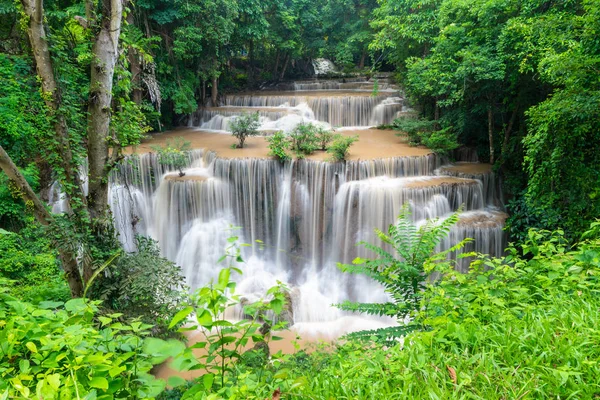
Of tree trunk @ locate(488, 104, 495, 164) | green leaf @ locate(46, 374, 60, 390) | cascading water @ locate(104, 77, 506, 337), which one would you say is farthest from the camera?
tree trunk @ locate(488, 104, 495, 164)

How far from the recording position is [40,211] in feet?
13.1

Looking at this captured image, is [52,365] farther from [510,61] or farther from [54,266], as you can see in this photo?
[510,61]

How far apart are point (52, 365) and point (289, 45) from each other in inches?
756

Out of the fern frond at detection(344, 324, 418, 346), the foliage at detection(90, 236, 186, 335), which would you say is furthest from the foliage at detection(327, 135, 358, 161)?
the fern frond at detection(344, 324, 418, 346)

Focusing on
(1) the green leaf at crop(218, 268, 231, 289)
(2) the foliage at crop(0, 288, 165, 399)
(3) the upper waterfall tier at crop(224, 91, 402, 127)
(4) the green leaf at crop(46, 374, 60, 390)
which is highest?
(3) the upper waterfall tier at crop(224, 91, 402, 127)

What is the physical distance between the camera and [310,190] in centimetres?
960

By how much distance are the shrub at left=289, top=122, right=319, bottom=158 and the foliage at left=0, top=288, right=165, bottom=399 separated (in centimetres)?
830

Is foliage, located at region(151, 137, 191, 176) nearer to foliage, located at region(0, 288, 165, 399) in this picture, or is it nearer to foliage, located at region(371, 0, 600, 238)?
foliage, located at region(371, 0, 600, 238)

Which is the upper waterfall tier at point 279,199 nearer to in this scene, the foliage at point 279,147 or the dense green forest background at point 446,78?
the foliage at point 279,147

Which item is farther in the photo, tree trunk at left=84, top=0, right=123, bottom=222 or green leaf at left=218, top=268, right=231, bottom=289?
tree trunk at left=84, top=0, right=123, bottom=222

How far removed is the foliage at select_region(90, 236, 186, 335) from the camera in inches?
170

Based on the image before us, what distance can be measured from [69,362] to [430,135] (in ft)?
36.4

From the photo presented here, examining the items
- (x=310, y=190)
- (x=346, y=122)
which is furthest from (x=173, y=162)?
(x=346, y=122)

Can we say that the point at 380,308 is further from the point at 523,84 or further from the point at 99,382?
the point at 523,84
